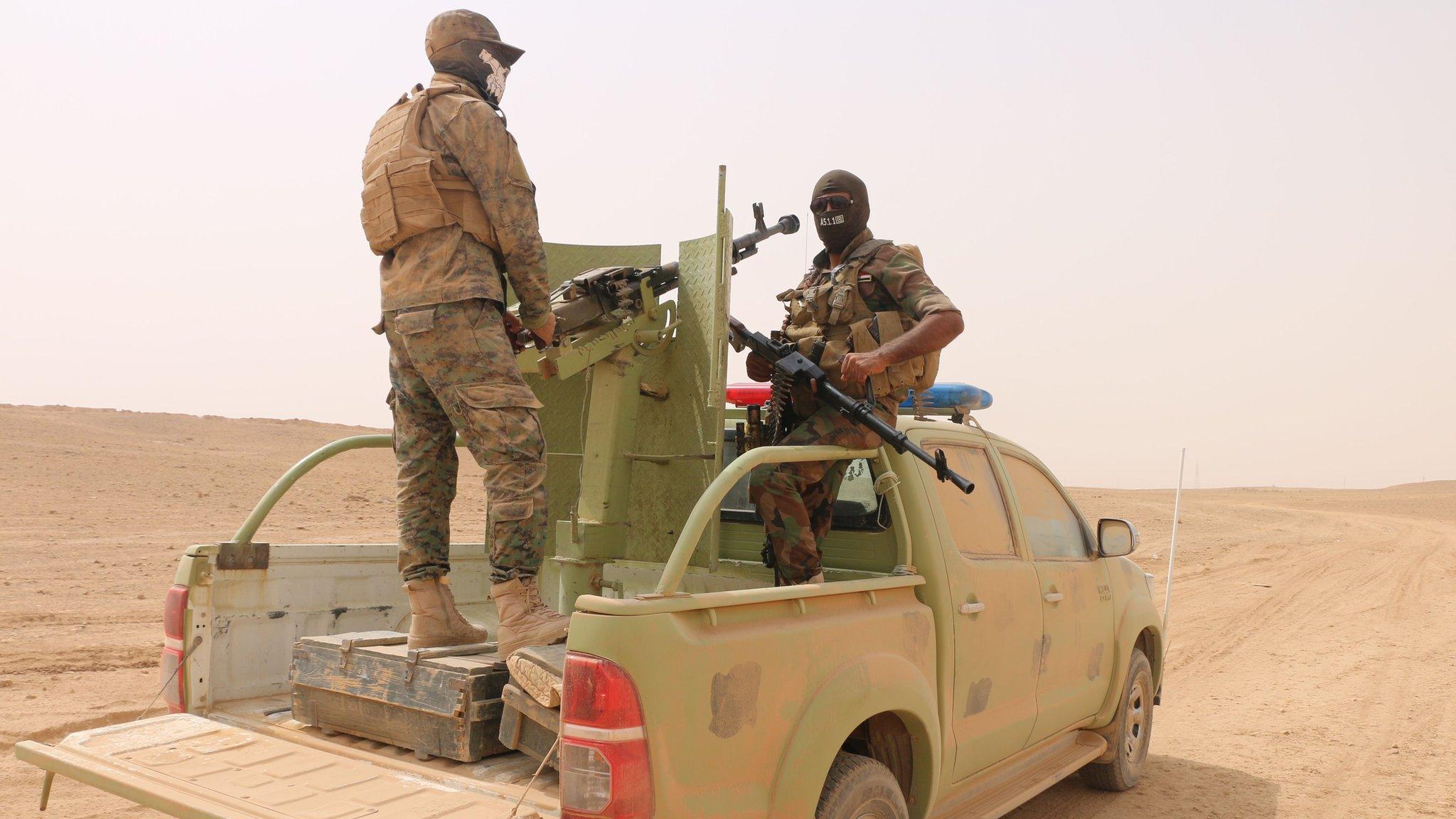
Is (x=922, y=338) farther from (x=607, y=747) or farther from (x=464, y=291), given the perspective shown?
(x=607, y=747)

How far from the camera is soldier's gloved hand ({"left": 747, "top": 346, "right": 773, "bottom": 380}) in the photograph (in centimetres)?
454

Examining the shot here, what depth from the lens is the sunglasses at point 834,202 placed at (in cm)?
435

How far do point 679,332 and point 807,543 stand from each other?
1.40 meters

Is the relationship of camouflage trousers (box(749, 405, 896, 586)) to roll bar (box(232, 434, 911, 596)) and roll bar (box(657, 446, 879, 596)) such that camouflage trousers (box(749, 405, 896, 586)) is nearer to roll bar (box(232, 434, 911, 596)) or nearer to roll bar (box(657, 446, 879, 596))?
roll bar (box(232, 434, 911, 596))

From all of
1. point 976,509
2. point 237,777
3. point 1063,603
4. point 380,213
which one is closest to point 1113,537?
point 1063,603

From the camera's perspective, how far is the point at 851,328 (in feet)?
13.7

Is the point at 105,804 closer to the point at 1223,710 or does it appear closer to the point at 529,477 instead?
the point at 529,477

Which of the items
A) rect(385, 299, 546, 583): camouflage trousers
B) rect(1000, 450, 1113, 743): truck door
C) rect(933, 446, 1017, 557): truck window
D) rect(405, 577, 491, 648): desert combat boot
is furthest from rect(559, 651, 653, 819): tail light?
rect(1000, 450, 1113, 743): truck door

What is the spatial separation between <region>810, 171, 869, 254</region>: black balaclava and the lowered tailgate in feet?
8.32

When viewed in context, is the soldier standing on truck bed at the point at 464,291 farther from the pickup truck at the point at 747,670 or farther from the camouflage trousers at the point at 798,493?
the camouflage trousers at the point at 798,493

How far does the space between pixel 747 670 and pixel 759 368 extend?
1992 mm

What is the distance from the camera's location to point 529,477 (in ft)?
11.3

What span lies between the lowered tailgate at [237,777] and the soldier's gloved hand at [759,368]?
2175 millimetres

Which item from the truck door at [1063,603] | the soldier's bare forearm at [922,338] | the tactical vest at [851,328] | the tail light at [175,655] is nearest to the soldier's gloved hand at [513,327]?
the tactical vest at [851,328]
